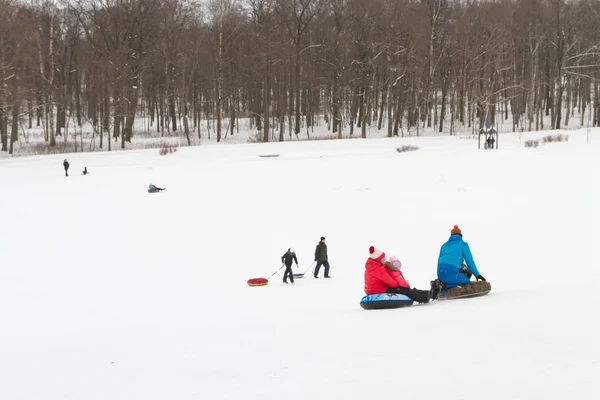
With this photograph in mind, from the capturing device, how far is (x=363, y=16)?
47.7 metres

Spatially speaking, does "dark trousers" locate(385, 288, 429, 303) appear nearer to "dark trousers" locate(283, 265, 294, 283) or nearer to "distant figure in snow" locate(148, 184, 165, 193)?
"dark trousers" locate(283, 265, 294, 283)

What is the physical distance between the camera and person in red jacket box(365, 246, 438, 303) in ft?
29.1

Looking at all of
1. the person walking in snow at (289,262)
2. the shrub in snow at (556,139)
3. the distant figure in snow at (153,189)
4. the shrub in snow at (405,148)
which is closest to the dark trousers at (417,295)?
the person walking in snow at (289,262)

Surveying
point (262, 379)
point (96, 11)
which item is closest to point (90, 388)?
point (262, 379)

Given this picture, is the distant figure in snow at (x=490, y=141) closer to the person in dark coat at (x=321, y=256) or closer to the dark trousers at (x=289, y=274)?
the person in dark coat at (x=321, y=256)

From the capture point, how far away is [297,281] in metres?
14.2

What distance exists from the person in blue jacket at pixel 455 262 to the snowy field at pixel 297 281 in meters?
0.49

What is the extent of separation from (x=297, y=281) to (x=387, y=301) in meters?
5.54

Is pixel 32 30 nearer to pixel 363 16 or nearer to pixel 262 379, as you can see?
pixel 363 16

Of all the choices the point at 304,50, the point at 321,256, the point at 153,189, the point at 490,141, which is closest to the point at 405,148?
the point at 490,141

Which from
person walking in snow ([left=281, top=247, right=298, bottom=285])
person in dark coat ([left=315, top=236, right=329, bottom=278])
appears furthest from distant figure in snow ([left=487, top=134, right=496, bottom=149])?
person walking in snow ([left=281, top=247, right=298, bottom=285])

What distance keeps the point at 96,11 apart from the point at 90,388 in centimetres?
5048

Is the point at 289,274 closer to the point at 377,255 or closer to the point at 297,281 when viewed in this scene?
the point at 297,281

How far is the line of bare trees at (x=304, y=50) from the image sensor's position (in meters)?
46.4
